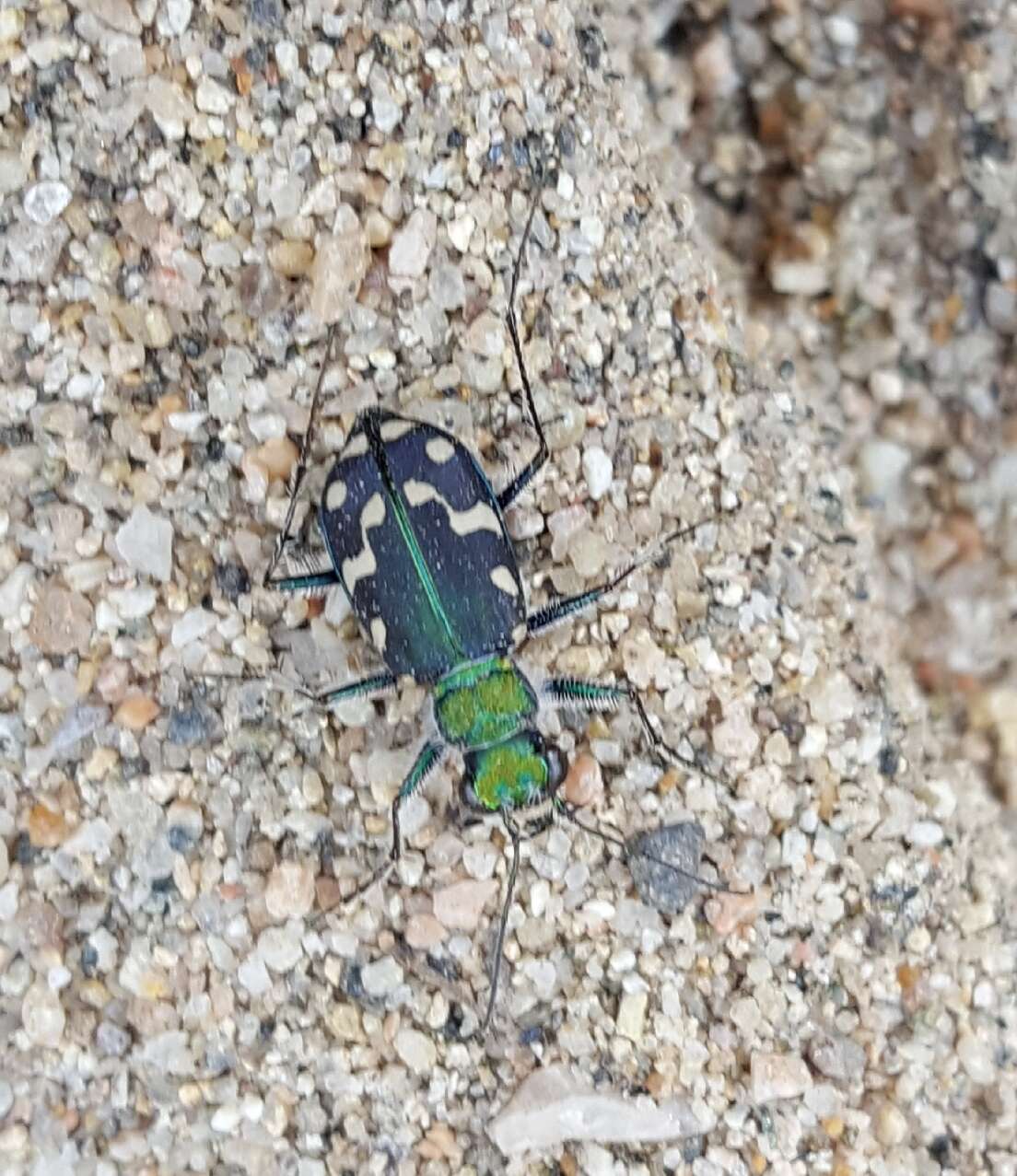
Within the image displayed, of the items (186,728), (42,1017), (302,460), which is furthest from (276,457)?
(42,1017)

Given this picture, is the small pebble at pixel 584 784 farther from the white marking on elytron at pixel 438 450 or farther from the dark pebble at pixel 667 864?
the white marking on elytron at pixel 438 450

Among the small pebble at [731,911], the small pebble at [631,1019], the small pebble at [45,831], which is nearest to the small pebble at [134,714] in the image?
the small pebble at [45,831]

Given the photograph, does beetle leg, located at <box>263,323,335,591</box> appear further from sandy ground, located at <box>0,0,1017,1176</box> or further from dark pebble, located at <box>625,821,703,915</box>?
dark pebble, located at <box>625,821,703,915</box>

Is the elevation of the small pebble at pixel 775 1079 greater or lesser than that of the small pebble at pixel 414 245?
lesser

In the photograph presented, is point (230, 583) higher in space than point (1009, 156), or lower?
lower

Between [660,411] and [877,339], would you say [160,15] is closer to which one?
[660,411]

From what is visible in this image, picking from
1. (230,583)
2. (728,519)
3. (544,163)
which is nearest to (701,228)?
(544,163)
